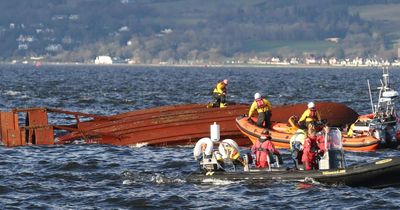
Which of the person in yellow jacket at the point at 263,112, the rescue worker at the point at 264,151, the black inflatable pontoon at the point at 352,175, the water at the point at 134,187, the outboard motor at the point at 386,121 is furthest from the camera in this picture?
the person in yellow jacket at the point at 263,112

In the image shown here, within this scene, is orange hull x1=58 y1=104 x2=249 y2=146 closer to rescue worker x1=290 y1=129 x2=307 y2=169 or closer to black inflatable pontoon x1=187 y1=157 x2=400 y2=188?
rescue worker x1=290 y1=129 x2=307 y2=169

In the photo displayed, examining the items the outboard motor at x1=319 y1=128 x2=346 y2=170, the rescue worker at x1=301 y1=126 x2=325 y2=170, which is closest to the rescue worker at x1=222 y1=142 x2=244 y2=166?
the rescue worker at x1=301 y1=126 x2=325 y2=170

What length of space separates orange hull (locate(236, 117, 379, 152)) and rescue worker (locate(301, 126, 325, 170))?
6.88 m

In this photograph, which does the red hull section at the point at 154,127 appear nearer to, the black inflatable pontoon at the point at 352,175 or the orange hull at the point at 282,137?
the orange hull at the point at 282,137

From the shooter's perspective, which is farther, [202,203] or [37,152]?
Answer: [37,152]

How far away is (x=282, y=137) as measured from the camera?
115 feet

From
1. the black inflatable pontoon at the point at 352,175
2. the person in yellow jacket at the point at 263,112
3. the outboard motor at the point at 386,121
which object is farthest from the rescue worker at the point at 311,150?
the person in yellow jacket at the point at 263,112

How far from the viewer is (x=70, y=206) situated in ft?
82.7

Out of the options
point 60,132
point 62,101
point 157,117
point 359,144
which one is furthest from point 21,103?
point 359,144

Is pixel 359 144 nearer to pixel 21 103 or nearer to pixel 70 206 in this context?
pixel 70 206

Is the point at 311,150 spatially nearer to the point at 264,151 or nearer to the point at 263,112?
the point at 264,151

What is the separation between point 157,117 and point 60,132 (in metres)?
5.39

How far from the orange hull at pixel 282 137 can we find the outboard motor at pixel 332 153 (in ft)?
22.4

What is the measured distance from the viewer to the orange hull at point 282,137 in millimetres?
34000
